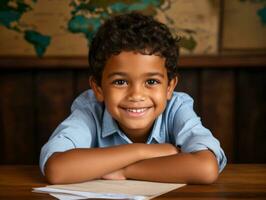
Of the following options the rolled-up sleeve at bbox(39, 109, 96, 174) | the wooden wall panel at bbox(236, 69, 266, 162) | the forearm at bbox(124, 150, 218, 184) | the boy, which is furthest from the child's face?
the wooden wall panel at bbox(236, 69, 266, 162)

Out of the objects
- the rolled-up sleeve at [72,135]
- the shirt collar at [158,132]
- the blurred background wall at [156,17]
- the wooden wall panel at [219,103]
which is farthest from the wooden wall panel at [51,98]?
the shirt collar at [158,132]

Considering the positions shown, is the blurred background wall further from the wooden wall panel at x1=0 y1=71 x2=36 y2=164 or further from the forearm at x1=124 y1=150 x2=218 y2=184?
the forearm at x1=124 y1=150 x2=218 y2=184

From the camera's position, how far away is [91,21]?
2.61 metres

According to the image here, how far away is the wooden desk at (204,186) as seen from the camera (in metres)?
1.28

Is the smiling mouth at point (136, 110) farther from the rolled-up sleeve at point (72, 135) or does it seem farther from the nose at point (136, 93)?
the rolled-up sleeve at point (72, 135)

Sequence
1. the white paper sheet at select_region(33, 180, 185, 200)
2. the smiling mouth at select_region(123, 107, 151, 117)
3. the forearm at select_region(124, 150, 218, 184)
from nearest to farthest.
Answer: the white paper sheet at select_region(33, 180, 185, 200) < the forearm at select_region(124, 150, 218, 184) < the smiling mouth at select_region(123, 107, 151, 117)

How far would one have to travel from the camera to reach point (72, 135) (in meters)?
1.67

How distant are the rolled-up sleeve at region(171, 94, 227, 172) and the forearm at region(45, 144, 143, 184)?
19 centimetres

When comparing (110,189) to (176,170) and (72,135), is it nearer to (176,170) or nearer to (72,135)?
(176,170)

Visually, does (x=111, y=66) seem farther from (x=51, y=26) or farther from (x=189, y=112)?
(x=51, y=26)

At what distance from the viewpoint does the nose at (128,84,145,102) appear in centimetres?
160

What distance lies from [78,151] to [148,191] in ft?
0.95

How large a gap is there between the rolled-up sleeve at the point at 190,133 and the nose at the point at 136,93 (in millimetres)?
188

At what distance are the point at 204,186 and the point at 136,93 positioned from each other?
0.39m
